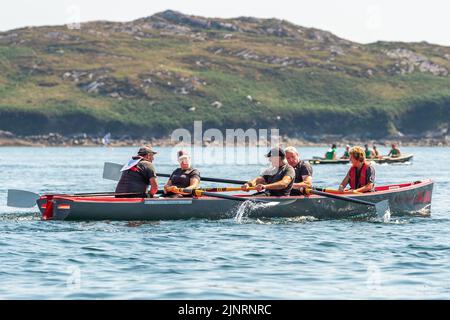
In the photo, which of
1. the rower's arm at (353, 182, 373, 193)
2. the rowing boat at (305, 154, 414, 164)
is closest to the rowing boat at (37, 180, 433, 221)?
the rower's arm at (353, 182, 373, 193)

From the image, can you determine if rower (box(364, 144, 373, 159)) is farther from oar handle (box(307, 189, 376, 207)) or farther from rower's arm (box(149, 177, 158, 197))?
rower's arm (box(149, 177, 158, 197))

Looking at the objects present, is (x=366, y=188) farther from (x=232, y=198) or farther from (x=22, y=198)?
(x=22, y=198)

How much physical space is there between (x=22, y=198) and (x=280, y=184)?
6878 mm

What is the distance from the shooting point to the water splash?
24.8 meters

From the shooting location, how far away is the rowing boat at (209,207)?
76.7 feet

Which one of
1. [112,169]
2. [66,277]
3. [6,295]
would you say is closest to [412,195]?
[112,169]

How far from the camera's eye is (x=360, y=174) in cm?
2628

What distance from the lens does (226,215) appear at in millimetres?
24844

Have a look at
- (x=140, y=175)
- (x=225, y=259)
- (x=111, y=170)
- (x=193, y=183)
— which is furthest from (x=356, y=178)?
(x=225, y=259)

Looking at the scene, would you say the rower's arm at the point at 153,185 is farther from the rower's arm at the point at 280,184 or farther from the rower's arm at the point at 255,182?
the rower's arm at the point at 280,184

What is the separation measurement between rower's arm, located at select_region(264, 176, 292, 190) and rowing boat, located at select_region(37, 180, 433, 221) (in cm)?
41

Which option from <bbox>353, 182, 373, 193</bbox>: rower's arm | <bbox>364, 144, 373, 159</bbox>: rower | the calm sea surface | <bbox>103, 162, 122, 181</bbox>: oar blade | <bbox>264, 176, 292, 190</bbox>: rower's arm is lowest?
the calm sea surface

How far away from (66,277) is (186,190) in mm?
8458

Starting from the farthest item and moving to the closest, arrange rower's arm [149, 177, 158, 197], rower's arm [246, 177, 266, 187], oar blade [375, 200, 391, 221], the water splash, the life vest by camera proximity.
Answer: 1. the life vest
2. oar blade [375, 200, 391, 221]
3. rower's arm [246, 177, 266, 187]
4. the water splash
5. rower's arm [149, 177, 158, 197]
